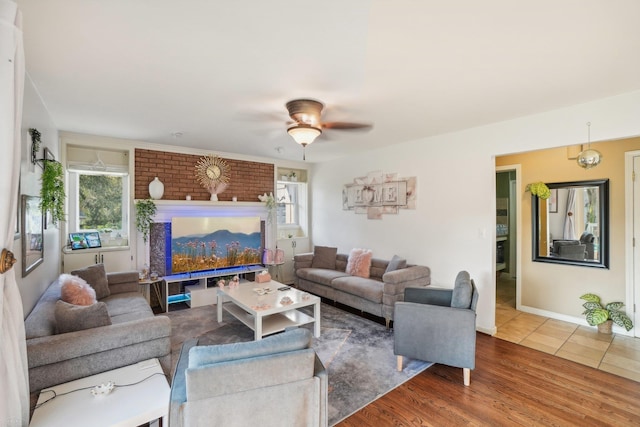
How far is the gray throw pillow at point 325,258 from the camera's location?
5.24 m

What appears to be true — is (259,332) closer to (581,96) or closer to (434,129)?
(434,129)

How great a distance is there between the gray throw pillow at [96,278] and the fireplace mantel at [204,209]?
49.5 inches

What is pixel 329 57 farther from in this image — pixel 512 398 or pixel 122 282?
pixel 122 282

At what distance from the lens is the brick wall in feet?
14.8

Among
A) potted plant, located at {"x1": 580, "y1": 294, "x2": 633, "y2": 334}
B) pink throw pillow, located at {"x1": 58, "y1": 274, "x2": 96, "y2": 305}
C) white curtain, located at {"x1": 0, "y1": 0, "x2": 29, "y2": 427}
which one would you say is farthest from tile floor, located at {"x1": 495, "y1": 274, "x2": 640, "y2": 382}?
pink throw pillow, located at {"x1": 58, "y1": 274, "x2": 96, "y2": 305}

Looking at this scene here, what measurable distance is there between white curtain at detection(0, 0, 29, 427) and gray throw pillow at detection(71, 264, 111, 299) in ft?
7.64

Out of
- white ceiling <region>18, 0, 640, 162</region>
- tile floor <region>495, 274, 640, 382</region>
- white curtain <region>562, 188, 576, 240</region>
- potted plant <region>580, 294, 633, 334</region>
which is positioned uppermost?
white ceiling <region>18, 0, 640, 162</region>

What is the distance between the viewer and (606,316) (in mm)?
3508

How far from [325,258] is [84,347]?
3.77 metres

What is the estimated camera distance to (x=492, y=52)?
6.48ft

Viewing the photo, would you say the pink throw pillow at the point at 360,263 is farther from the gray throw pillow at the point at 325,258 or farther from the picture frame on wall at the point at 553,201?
the picture frame on wall at the point at 553,201

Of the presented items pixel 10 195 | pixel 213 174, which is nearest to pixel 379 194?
pixel 213 174

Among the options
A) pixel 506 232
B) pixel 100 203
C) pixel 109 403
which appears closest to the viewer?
pixel 109 403

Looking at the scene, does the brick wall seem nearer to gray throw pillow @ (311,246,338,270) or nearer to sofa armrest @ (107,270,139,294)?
sofa armrest @ (107,270,139,294)
